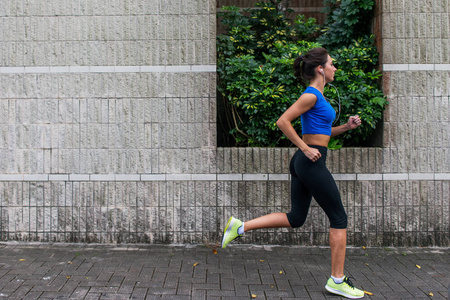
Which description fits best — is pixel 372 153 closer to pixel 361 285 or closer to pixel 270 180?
pixel 270 180

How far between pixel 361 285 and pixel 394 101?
7.98ft

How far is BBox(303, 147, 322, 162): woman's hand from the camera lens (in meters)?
3.79

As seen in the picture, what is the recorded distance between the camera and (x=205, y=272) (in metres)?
4.51

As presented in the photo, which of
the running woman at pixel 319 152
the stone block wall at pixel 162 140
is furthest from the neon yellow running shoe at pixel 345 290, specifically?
the stone block wall at pixel 162 140

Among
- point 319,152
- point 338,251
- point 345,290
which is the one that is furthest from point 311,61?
point 345,290

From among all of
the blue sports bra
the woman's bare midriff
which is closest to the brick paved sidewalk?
the woman's bare midriff

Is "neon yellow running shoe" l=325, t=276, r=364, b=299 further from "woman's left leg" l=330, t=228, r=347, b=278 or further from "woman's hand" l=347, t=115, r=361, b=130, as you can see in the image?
"woman's hand" l=347, t=115, r=361, b=130

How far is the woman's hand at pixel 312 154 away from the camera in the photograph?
12.5 feet

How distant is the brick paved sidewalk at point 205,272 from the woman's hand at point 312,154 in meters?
1.16

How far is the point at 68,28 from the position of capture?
563cm

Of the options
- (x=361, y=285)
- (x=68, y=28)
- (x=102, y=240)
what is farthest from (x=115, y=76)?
(x=361, y=285)

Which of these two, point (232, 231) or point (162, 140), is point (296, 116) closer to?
point (232, 231)

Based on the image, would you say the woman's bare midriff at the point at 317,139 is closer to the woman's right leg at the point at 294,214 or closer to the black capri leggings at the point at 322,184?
the black capri leggings at the point at 322,184

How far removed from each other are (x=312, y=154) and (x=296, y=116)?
0.34 metres
